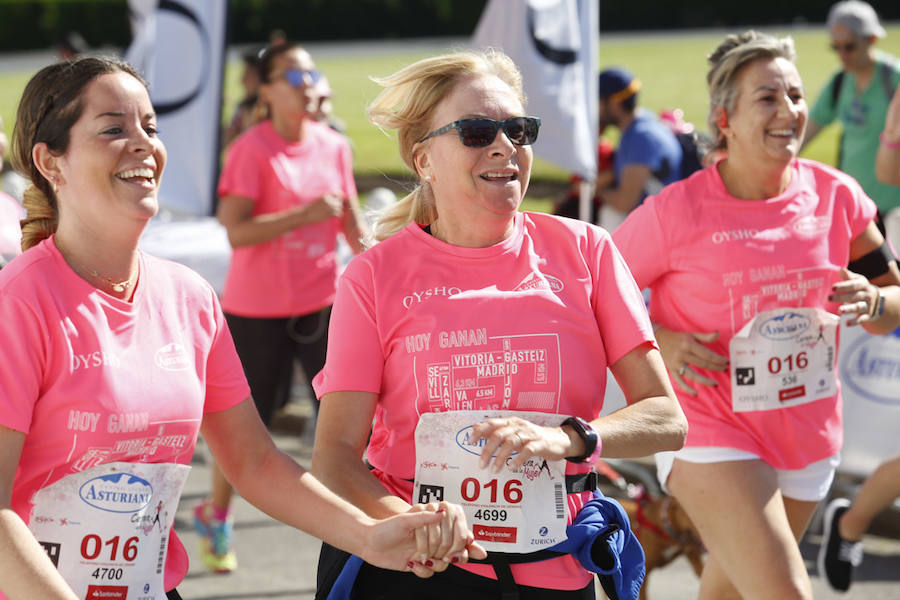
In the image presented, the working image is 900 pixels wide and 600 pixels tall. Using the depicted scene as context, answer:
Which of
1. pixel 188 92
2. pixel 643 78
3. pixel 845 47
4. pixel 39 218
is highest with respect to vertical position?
pixel 39 218

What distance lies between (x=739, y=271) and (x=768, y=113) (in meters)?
0.53

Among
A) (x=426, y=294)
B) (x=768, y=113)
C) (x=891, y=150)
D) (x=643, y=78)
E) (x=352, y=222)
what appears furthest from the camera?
(x=643, y=78)

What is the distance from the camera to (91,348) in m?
2.60

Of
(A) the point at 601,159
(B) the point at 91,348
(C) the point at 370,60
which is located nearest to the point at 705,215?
(B) the point at 91,348

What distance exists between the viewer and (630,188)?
7.93 meters

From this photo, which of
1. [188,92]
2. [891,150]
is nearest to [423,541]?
[891,150]

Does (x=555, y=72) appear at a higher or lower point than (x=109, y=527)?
higher

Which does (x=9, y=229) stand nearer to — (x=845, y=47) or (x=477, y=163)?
(x=477, y=163)

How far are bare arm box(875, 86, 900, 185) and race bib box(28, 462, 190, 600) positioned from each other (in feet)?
11.9

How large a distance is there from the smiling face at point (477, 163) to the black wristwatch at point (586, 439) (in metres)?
0.52

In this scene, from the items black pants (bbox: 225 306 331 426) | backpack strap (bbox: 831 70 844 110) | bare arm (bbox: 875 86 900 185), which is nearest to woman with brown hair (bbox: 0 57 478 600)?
black pants (bbox: 225 306 331 426)

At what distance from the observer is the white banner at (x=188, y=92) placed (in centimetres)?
816

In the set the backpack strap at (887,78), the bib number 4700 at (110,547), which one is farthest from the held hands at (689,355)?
the backpack strap at (887,78)

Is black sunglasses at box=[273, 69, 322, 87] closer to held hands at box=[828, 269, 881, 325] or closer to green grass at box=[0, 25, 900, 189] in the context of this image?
held hands at box=[828, 269, 881, 325]
